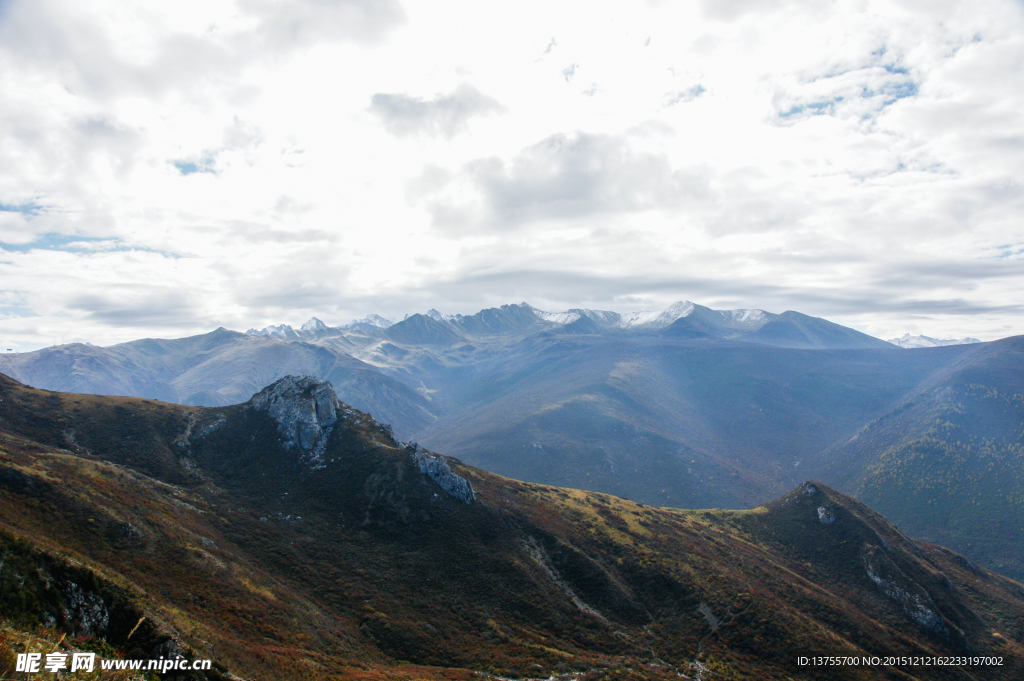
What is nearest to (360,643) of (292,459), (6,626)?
(6,626)

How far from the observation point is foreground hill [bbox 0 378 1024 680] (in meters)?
55.8

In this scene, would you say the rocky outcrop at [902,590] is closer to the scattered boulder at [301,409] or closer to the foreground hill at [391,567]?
the foreground hill at [391,567]

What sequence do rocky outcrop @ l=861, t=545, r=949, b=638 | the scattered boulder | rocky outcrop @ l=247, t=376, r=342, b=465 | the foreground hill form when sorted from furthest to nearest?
the scattered boulder, rocky outcrop @ l=247, t=376, r=342, b=465, rocky outcrop @ l=861, t=545, r=949, b=638, the foreground hill

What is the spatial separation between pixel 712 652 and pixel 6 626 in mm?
107268

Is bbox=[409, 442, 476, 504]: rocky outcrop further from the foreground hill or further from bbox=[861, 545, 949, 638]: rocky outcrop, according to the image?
bbox=[861, 545, 949, 638]: rocky outcrop

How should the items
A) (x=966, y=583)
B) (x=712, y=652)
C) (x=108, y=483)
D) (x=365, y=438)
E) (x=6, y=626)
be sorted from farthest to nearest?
(x=966, y=583) < (x=365, y=438) < (x=712, y=652) < (x=108, y=483) < (x=6, y=626)

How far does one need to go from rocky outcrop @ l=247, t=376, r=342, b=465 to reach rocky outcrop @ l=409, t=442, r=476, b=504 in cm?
3073

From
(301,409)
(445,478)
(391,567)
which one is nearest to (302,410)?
(301,409)

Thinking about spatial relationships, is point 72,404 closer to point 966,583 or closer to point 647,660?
point 647,660

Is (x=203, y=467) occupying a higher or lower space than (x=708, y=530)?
higher

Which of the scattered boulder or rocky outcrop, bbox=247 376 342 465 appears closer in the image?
rocky outcrop, bbox=247 376 342 465

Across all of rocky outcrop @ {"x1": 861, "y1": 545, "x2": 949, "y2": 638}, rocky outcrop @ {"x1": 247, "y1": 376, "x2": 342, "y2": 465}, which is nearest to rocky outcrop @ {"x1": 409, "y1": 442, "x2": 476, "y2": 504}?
rocky outcrop @ {"x1": 247, "y1": 376, "x2": 342, "y2": 465}

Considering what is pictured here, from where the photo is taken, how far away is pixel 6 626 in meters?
27.8

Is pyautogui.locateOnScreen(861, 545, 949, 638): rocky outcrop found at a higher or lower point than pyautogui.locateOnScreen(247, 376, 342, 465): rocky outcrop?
lower
